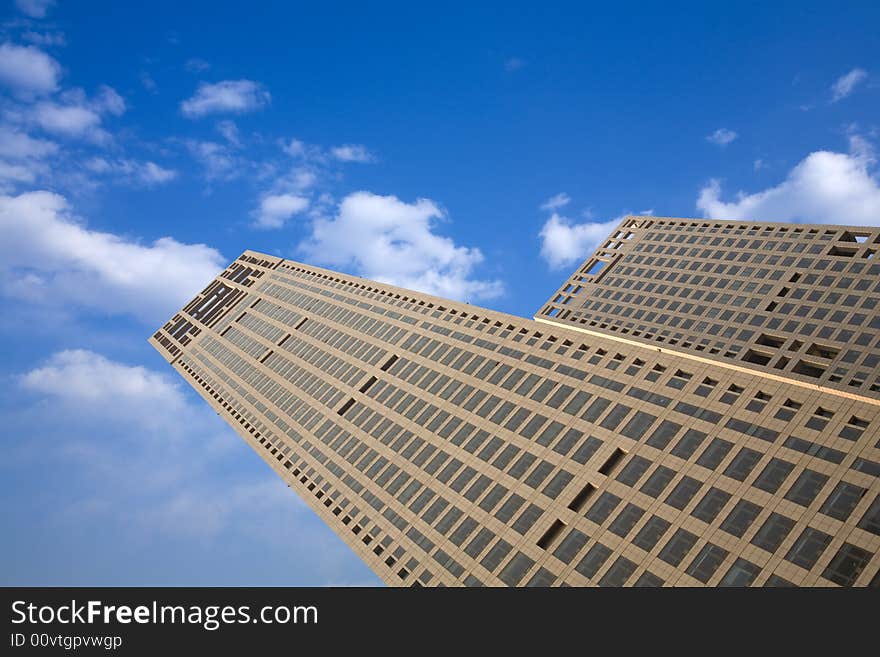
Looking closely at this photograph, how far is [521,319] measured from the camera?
Answer: 3745 inches

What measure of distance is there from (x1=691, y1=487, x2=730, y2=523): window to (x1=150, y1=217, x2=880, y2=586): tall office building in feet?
0.76

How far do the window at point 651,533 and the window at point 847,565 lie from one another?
1285 centimetres

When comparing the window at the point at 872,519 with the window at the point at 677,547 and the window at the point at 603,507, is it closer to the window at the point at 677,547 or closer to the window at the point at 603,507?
the window at the point at 677,547

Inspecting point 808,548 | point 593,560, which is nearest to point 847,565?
point 808,548

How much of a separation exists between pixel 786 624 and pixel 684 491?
66.3 feet

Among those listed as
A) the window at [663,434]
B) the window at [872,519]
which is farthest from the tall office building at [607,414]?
the window at [663,434]

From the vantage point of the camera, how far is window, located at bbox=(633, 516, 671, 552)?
189 ft

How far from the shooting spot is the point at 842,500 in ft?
173

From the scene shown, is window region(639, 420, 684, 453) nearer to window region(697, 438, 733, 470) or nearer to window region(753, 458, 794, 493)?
window region(697, 438, 733, 470)

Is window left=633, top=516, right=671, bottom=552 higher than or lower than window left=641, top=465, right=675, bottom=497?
lower

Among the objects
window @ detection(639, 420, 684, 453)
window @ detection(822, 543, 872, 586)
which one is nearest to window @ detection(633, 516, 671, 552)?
window @ detection(639, 420, 684, 453)

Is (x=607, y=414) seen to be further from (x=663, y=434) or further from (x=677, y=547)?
(x=677, y=547)

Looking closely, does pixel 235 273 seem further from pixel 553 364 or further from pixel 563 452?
pixel 563 452

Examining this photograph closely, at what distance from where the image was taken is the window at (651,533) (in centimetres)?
5766
